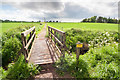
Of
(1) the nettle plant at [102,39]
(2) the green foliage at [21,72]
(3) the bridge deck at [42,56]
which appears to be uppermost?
(1) the nettle plant at [102,39]

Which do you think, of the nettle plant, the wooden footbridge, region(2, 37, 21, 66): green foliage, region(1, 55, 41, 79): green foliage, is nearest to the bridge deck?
the wooden footbridge

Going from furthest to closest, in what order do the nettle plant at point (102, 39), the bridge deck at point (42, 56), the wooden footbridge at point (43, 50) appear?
the nettle plant at point (102, 39), the bridge deck at point (42, 56), the wooden footbridge at point (43, 50)

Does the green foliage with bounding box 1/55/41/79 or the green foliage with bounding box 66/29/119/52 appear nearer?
the green foliage with bounding box 1/55/41/79

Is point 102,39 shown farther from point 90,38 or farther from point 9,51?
point 9,51

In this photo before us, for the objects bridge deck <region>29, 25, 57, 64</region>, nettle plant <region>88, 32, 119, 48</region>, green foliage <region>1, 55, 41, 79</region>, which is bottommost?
green foliage <region>1, 55, 41, 79</region>

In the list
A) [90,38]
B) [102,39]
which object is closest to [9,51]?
[90,38]

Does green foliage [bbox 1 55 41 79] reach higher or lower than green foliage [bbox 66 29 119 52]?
lower

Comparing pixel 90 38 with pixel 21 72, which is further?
pixel 90 38

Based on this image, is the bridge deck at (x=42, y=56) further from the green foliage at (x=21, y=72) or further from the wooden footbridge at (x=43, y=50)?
the green foliage at (x=21, y=72)

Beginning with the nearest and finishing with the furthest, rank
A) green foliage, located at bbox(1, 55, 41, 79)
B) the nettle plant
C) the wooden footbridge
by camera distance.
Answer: green foliage, located at bbox(1, 55, 41, 79), the wooden footbridge, the nettle plant

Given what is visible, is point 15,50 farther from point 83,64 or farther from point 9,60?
point 83,64

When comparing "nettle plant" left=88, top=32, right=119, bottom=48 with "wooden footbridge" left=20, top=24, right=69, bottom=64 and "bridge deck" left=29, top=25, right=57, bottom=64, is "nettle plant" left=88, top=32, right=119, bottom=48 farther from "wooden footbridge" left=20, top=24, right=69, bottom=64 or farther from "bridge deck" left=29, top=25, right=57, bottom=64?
"bridge deck" left=29, top=25, right=57, bottom=64

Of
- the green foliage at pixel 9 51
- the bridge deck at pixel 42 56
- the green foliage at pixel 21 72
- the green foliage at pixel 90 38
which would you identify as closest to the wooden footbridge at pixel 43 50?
the bridge deck at pixel 42 56

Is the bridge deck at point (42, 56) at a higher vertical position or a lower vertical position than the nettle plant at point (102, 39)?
lower
